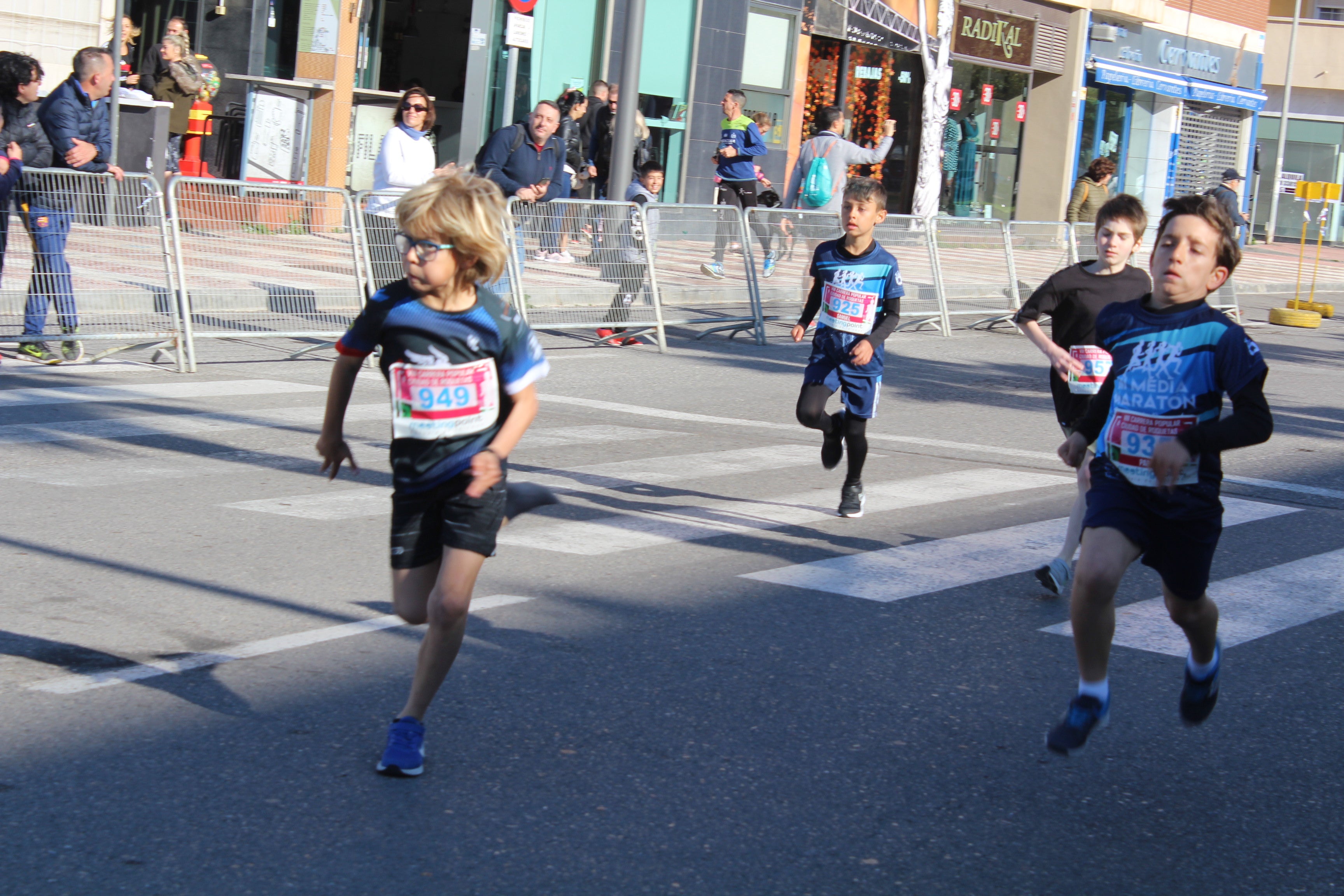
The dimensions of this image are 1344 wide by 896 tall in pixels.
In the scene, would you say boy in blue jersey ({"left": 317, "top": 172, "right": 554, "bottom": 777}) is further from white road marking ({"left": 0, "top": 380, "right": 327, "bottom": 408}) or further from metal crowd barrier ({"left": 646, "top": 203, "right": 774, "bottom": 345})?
metal crowd barrier ({"left": 646, "top": 203, "right": 774, "bottom": 345})

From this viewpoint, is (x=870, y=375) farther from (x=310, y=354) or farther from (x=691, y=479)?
(x=310, y=354)

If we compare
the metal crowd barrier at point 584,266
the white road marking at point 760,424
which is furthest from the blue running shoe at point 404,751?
the metal crowd barrier at point 584,266

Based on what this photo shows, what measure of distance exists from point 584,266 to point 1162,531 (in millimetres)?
9654

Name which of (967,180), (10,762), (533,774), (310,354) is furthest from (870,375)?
(967,180)

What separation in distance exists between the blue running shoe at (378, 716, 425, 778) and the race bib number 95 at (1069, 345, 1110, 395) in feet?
10.9

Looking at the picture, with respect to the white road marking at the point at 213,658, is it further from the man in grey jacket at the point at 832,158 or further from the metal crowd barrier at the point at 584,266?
the man in grey jacket at the point at 832,158

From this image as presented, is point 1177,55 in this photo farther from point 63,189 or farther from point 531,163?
point 63,189

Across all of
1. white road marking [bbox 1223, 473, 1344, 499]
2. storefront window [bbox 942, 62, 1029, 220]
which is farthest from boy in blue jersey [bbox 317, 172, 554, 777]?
storefront window [bbox 942, 62, 1029, 220]

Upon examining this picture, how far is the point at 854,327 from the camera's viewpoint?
7.39m

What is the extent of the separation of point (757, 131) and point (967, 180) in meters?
14.6

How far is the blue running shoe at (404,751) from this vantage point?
12.7ft

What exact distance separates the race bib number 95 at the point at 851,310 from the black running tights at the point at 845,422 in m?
0.31

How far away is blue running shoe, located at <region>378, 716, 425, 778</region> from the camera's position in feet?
12.7

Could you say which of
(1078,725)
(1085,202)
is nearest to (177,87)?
(1085,202)
